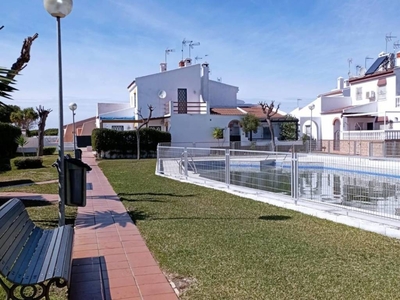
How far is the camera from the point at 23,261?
137 inches

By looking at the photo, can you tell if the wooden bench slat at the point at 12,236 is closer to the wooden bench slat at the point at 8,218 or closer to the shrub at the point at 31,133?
the wooden bench slat at the point at 8,218

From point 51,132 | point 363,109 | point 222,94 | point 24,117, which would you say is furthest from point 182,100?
point 51,132

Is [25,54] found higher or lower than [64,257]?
higher

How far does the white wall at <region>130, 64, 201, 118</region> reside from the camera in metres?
35.8

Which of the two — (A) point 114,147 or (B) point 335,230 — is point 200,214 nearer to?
(B) point 335,230

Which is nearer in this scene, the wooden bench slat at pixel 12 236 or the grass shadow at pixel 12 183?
the wooden bench slat at pixel 12 236

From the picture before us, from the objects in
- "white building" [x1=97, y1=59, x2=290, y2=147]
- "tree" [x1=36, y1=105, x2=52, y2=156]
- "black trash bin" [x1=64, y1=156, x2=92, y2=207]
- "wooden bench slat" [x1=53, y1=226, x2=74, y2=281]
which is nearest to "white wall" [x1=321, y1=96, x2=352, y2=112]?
"white building" [x1=97, y1=59, x2=290, y2=147]

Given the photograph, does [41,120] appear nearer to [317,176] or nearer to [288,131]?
[288,131]

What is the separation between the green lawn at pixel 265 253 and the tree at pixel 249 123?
23.6 metres

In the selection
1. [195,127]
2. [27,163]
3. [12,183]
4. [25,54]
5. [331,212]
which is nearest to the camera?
[331,212]

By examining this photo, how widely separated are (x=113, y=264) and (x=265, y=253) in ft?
6.81

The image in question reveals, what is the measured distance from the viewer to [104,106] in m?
39.3

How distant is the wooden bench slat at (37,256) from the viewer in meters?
3.17

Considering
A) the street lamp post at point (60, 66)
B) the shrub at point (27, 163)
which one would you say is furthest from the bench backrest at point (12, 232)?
the shrub at point (27, 163)
